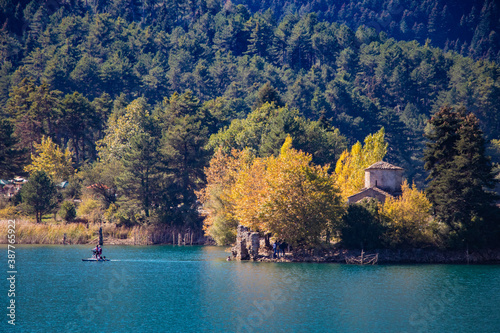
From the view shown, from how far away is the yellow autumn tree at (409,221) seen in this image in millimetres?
66062

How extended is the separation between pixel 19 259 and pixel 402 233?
38.6 metres

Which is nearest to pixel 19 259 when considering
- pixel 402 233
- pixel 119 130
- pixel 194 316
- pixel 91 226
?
pixel 91 226

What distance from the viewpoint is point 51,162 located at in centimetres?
11031

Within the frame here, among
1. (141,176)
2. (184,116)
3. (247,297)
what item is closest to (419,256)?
(247,297)

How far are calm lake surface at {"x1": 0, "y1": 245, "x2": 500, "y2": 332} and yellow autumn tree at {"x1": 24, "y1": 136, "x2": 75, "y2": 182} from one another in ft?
137

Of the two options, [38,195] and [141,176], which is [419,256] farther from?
[38,195]

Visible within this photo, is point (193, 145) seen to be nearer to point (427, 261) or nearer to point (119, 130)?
point (119, 130)

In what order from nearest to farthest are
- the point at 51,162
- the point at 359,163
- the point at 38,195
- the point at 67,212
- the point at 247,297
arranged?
the point at 247,297
the point at 38,195
the point at 67,212
the point at 359,163
the point at 51,162

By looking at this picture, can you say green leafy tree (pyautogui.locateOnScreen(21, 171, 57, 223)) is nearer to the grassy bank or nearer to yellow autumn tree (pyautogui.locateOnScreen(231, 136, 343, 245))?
the grassy bank

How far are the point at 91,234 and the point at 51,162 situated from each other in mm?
26264

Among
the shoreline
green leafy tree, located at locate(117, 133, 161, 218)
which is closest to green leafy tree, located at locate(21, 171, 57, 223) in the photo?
green leafy tree, located at locate(117, 133, 161, 218)

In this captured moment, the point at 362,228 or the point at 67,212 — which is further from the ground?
the point at 67,212

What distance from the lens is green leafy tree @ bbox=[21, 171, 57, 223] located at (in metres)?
90.3

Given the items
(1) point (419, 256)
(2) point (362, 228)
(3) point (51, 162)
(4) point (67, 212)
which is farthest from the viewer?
(3) point (51, 162)
